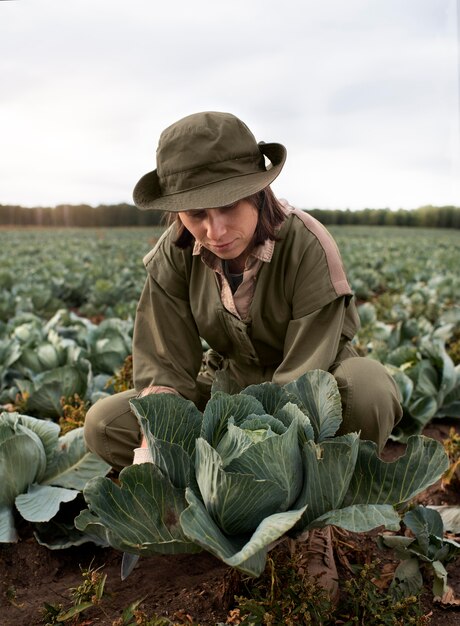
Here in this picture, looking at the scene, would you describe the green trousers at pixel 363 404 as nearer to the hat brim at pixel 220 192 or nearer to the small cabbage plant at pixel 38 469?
the small cabbage plant at pixel 38 469

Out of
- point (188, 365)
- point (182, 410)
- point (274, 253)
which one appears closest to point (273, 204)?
point (274, 253)

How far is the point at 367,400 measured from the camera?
6.68ft

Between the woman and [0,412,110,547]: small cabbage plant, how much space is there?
156 mm

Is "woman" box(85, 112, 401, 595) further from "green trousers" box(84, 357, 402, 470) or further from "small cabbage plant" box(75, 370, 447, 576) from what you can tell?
"small cabbage plant" box(75, 370, 447, 576)

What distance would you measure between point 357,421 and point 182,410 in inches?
27.4

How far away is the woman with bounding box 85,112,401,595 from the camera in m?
1.90

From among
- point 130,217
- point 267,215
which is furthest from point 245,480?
point 130,217

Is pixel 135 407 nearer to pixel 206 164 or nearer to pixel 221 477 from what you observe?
pixel 221 477

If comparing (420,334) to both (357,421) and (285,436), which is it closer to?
(357,421)

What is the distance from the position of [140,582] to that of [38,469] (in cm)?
63

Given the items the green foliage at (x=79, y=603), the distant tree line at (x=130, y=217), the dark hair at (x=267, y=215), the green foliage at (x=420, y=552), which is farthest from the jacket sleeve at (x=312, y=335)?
the distant tree line at (x=130, y=217)

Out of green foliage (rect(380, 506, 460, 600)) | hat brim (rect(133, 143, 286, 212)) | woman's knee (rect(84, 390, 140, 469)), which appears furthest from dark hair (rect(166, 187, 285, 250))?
green foliage (rect(380, 506, 460, 600))

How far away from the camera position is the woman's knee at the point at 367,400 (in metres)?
2.04

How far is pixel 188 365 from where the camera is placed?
2.40 m
